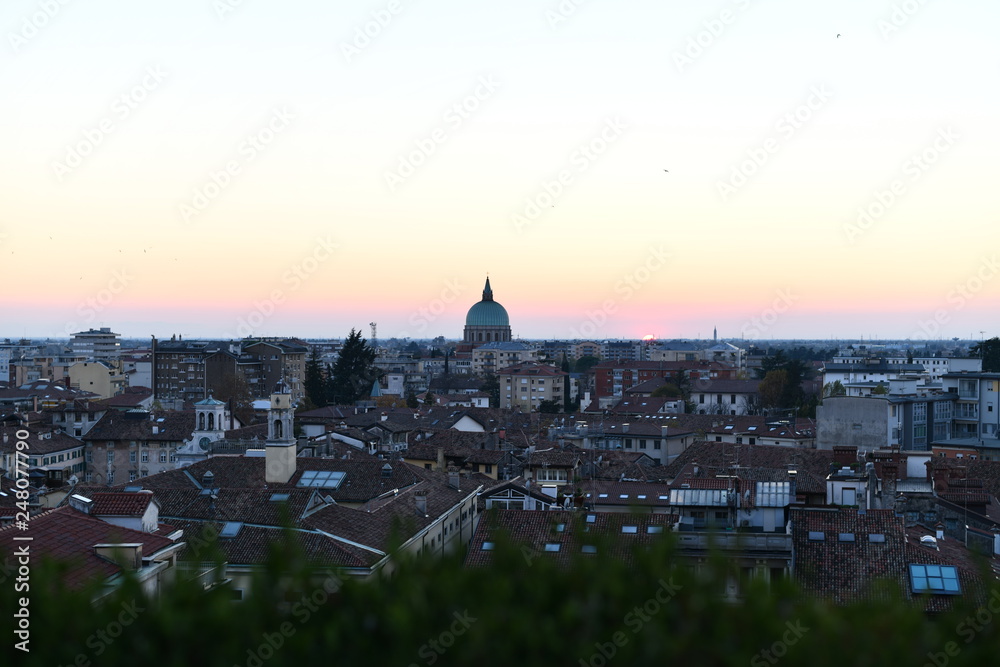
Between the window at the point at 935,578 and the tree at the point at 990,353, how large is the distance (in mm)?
62309

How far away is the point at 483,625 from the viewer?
3945 mm

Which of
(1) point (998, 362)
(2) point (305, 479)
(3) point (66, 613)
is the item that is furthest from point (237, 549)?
(1) point (998, 362)

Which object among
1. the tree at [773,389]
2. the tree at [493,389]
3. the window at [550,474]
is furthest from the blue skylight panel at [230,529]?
the tree at [493,389]

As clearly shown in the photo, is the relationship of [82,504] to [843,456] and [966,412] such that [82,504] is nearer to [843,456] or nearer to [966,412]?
[843,456]

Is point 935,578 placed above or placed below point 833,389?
below

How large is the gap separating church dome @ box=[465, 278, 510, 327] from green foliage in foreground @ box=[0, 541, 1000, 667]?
516ft

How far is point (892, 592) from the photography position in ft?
13.6

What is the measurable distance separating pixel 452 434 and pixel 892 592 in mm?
38669

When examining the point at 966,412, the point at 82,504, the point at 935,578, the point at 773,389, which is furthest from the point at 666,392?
the point at 82,504

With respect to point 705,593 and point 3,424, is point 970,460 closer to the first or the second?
point 705,593

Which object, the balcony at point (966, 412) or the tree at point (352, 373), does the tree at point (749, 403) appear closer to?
the balcony at point (966, 412)

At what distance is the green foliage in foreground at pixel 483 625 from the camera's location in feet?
12.8

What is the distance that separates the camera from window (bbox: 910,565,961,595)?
1458 centimetres

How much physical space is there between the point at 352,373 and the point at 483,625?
246 ft
